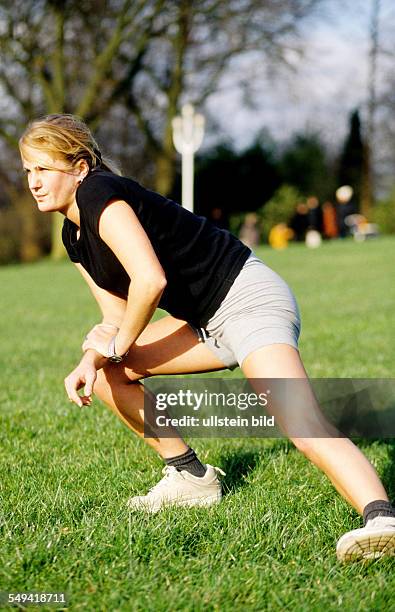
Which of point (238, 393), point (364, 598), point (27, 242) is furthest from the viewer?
point (27, 242)

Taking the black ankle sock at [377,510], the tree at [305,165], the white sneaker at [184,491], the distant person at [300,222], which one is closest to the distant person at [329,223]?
the distant person at [300,222]

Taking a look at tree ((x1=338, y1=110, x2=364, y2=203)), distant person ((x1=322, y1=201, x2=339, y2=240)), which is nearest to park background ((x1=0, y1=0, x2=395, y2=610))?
distant person ((x1=322, y1=201, x2=339, y2=240))

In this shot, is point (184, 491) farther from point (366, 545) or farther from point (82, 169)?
point (82, 169)

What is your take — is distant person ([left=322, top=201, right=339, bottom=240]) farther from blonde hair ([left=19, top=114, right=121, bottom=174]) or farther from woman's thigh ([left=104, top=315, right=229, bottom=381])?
blonde hair ([left=19, top=114, right=121, bottom=174])

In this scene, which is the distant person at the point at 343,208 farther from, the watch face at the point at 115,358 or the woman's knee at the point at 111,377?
the watch face at the point at 115,358

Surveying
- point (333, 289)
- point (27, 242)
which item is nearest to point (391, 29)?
point (27, 242)

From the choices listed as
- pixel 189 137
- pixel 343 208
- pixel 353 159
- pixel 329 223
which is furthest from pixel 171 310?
pixel 353 159

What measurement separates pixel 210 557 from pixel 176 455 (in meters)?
0.83

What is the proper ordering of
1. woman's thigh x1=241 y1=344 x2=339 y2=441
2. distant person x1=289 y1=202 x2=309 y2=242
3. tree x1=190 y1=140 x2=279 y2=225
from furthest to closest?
tree x1=190 y1=140 x2=279 y2=225, distant person x1=289 y1=202 x2=309 y2=242, woman's thigh x1=241 y1=344 x2=339 y2=441

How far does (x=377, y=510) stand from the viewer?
277cm

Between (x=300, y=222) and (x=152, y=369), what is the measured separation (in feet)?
112

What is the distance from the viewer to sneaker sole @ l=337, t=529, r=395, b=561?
8.79 feet

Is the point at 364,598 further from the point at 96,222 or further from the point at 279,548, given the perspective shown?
the point at 96,222

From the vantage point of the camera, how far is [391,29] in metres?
38.7
